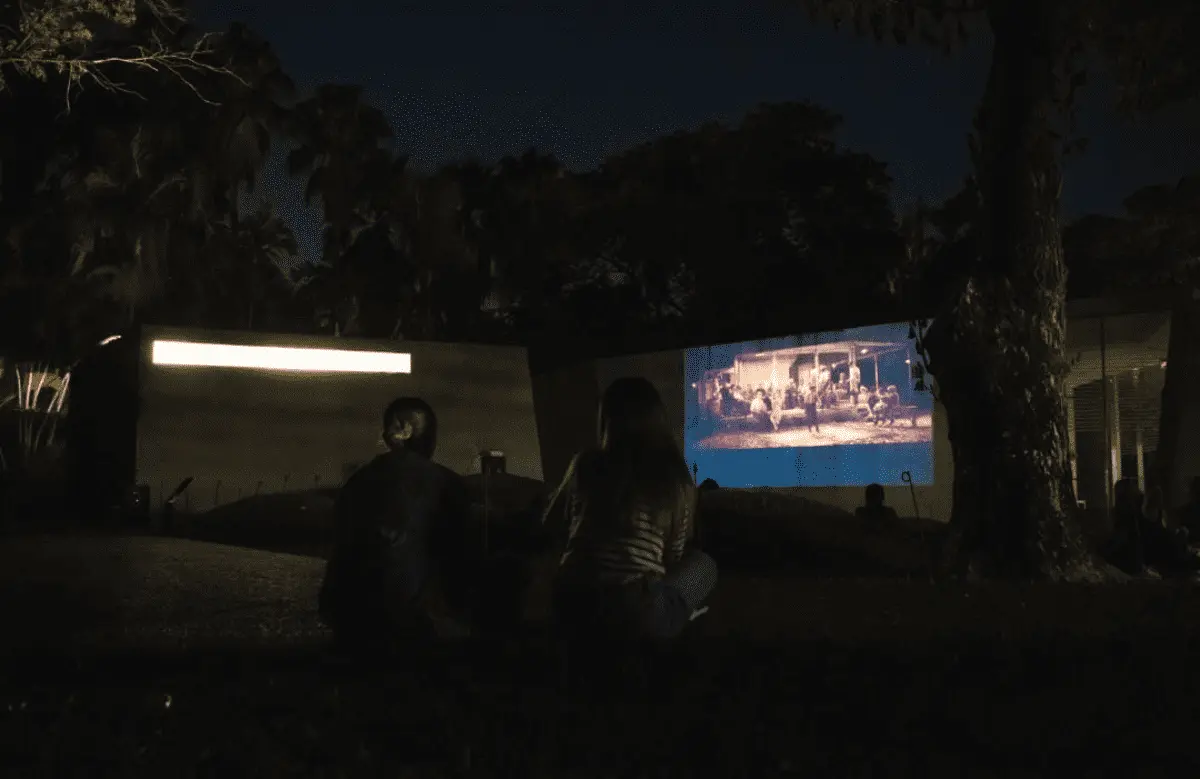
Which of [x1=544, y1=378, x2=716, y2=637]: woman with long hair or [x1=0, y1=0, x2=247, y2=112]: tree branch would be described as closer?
[x1=544, y1=378, x2=716, y2=637]: woman with long hair

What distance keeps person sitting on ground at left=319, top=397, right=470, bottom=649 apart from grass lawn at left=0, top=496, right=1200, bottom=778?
191 millimetres

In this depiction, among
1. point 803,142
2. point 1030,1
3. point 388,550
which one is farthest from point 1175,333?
point 803,142

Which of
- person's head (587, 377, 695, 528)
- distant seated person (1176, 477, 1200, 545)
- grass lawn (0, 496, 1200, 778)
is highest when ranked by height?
person's head (587, 377, 695, 528)

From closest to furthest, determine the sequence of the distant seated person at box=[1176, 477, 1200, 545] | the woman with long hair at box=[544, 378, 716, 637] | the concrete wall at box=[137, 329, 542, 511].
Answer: the woman with long hair at box=[544, 378, 716, 637], the distant seated person at box=[1176, 477, 1200, 545], the concrete wall at box=[137, 329, 542, 511]

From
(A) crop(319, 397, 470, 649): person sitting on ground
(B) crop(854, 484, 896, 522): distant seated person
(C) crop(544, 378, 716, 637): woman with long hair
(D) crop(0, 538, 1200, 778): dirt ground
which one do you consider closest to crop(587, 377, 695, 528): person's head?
(C) crop(544, 378, 716, 637): woman with long hair

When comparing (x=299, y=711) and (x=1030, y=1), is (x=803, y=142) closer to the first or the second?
(x=1030, y=1)

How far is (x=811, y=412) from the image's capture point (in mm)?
27250

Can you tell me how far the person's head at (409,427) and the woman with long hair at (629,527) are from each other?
1049 mm

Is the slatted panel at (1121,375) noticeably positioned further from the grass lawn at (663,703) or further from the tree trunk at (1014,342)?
the grass lawn at (663,703)

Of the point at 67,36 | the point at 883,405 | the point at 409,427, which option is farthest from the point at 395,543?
the point at 883,405

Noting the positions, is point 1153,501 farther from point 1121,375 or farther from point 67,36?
point 1121,375

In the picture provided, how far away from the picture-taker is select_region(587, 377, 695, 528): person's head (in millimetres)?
5012

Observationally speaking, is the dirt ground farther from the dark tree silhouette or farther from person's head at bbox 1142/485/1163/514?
person's head at bbox 1142/485/1163/514

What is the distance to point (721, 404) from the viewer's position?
29.1m
